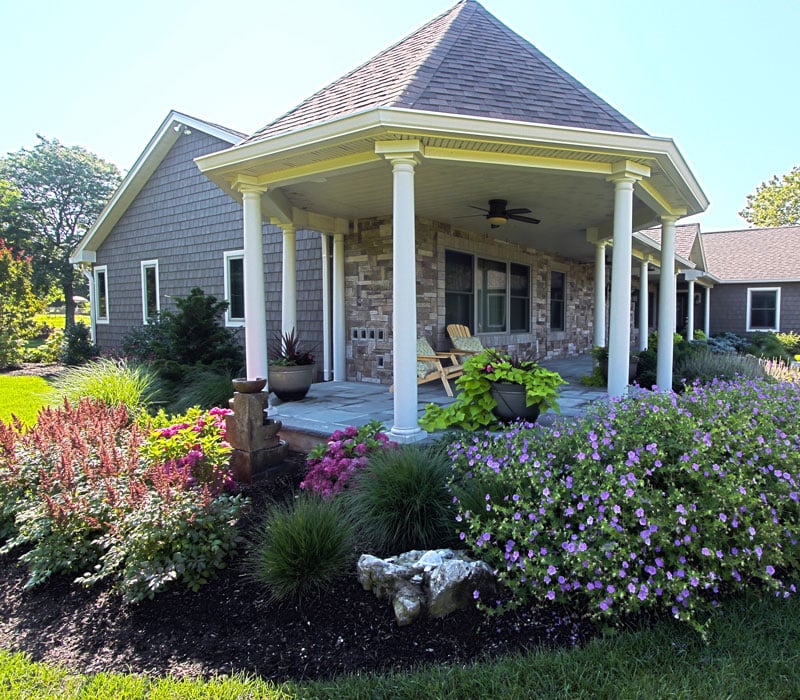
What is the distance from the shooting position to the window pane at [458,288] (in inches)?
298

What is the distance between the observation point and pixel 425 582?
Answer: 2.21 meters

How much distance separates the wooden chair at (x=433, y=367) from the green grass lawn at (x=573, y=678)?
399 centimetres

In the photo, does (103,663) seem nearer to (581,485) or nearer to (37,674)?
(37,674)

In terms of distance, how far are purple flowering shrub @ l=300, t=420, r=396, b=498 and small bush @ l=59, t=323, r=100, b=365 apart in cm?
999

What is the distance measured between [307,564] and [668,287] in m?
5.08

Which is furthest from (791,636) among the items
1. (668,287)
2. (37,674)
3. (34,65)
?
(34,65)

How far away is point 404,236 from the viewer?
3854mm

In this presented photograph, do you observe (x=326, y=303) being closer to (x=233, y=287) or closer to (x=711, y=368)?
(x=233, y=287)

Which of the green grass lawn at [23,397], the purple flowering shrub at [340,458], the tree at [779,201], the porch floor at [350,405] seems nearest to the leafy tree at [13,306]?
the green grass lawn at [23,397]

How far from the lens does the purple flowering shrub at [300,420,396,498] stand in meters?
3.21

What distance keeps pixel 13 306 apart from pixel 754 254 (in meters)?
22.9

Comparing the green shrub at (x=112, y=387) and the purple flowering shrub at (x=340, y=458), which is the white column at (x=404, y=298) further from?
the green shrub at (x=112, y=387)

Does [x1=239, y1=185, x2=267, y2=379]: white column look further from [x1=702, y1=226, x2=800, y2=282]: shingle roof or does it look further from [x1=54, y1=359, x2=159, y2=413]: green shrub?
[x1=702, y1=226, x2=800, y2=282]: shingle roof

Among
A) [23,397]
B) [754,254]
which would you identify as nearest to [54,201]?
[23,397]
